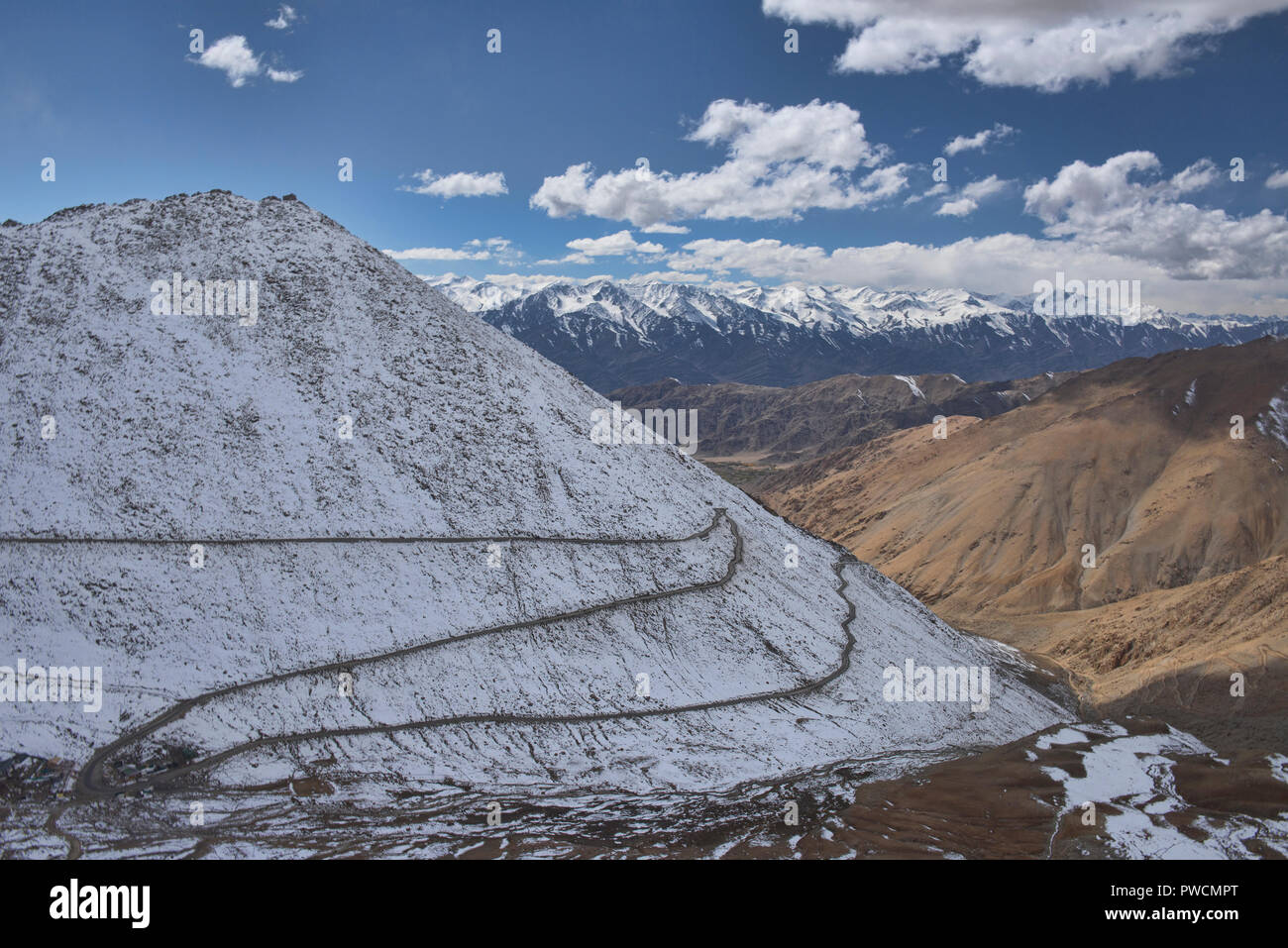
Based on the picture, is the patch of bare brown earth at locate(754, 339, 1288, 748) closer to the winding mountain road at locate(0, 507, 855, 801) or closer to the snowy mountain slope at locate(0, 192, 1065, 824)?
the snowy mountain slope at locate(0, 192, 1065, 824)

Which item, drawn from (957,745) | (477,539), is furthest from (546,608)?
(957,745)

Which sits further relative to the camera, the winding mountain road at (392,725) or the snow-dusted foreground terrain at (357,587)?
the snow-dusted foreground terrain at (357,587)

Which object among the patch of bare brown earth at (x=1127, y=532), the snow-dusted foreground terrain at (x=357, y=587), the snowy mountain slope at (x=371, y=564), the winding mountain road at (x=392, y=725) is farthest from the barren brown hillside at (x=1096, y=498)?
the winding mountain road at (x=392, y=725)

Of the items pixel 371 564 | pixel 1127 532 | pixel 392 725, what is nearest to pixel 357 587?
pixel 371 564

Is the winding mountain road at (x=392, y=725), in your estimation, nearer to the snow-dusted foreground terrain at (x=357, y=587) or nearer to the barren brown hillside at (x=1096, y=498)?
the snow-dusted foreground terrain at (x=357, y=587)

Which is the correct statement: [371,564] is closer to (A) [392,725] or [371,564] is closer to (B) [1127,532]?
(A) [392,725]
